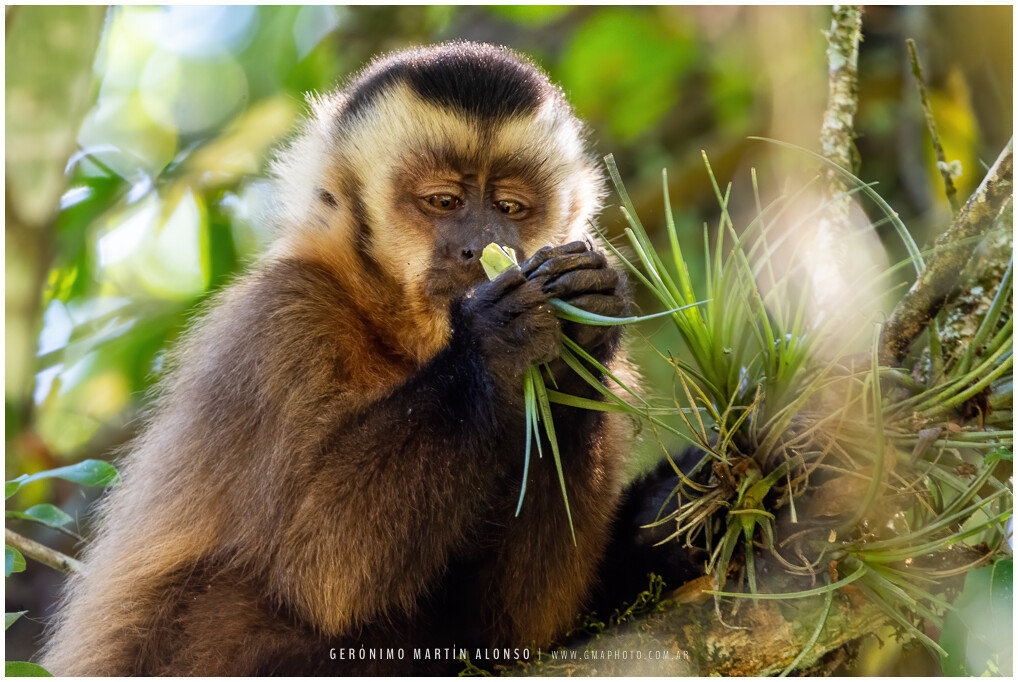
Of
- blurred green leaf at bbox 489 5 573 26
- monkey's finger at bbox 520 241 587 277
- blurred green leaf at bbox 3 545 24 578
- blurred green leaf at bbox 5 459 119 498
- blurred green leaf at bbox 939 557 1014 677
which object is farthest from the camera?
blurred green leaf at bbox 489 5 573 26

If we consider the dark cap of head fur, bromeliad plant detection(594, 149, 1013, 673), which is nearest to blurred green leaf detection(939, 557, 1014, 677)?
bromeliad plant detection(594, 149, 1013, 673)

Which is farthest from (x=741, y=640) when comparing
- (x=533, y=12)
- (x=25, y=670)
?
(x=533, y=12)

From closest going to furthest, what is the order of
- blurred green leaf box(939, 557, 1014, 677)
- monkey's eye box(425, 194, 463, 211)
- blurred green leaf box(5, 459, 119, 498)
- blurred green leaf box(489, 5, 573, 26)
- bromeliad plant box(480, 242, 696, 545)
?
blurred green leaf box(939, 557, 1014, 677) → bromeliad plant box(480, 242, 696, 545) → blurred green leaf box(5, 459, 119, 498) → monkey's eye box(425, 194, 463, 211) → blurred green leaf box(489, 5, 573, 26)

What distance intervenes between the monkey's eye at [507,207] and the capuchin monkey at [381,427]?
0.04ft

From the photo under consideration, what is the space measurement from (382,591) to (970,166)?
3143 millimetres

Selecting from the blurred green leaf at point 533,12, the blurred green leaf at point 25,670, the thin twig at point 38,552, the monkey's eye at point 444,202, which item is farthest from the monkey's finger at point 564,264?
the blurred green leaf at point 533,12

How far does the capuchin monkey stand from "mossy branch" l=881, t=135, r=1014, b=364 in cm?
85

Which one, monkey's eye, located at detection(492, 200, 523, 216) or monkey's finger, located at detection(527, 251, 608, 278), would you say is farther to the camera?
monkey's eye, located at detection(492, 200, 523, 216)

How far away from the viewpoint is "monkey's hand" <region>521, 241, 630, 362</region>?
2779 millimetres

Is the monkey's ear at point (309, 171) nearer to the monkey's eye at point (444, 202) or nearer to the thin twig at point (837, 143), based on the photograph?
the monkey's eye at point (444, 202)

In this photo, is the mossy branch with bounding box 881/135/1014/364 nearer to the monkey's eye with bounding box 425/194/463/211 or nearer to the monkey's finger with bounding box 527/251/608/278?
the monkey's finger with bounding box 527/251/608/278

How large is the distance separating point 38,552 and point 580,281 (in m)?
2.47

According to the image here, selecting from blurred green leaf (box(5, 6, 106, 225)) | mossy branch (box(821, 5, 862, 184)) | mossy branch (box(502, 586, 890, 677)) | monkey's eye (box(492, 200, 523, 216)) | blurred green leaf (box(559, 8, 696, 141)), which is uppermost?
blurred green leaf (box(5, 6, 106, 225))

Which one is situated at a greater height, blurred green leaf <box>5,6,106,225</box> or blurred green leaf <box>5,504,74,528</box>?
blurred green leaf <box>5,6,106,225</box>
